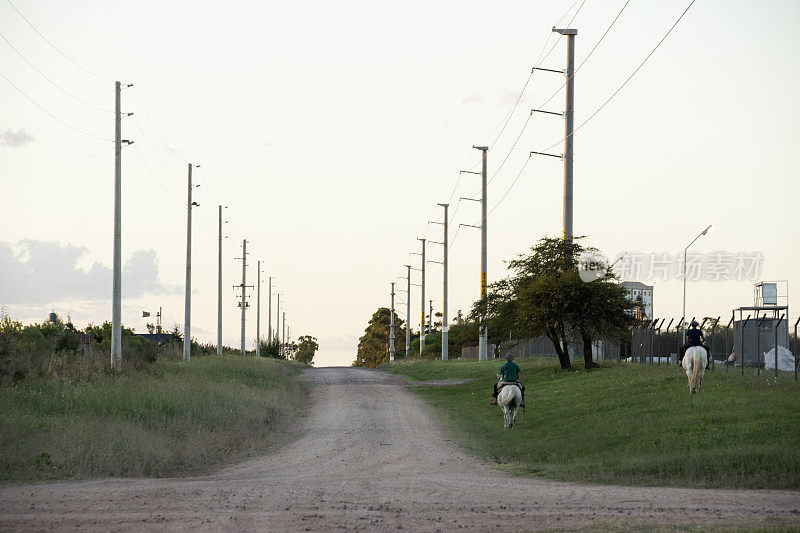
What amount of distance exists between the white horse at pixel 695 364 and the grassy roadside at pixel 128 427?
12.4m

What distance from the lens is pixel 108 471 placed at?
53.9 ft

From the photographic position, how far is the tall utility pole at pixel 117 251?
116 ft

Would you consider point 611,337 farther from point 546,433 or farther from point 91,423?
point 91,423

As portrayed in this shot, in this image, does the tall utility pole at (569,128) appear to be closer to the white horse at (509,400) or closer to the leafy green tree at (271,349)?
the white horse at (509,400)

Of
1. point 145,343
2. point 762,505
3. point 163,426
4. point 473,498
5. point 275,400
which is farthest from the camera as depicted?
point 145,343

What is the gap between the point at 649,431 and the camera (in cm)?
2094

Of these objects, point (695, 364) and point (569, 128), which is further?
point (569, 128)

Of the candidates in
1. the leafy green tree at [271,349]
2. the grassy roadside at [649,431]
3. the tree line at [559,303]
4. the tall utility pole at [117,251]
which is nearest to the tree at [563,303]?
the tree line at [559,303]

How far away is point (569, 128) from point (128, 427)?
25.5 meters

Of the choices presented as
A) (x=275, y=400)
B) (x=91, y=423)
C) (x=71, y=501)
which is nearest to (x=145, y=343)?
(x=275, y=400)

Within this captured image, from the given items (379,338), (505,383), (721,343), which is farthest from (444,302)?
(379,338)

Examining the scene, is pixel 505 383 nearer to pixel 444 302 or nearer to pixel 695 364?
pixel 695 364

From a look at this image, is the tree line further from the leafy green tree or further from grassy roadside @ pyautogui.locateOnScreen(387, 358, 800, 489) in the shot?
the leafy green tree

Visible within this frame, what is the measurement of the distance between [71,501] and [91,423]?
7.57 m
